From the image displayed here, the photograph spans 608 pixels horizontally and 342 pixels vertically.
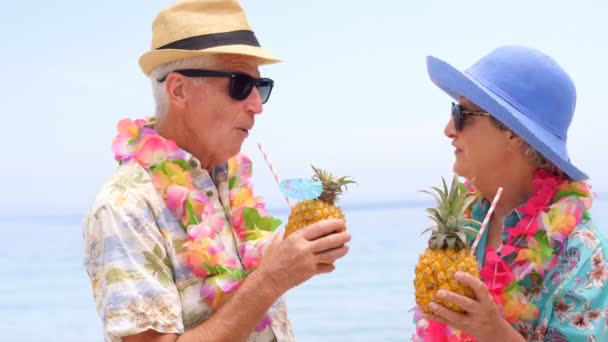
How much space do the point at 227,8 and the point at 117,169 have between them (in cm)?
98

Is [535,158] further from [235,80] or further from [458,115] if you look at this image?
[235,80]

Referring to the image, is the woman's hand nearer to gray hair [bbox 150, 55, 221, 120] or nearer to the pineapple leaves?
the pineapple leaves

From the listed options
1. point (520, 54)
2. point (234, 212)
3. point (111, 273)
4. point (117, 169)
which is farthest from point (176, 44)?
point (520, 54)

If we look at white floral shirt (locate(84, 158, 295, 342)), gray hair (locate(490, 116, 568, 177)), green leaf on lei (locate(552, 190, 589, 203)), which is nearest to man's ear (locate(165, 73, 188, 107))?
white floral shirt (locate(84, 158, 295, 342))

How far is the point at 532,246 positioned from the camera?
327cm

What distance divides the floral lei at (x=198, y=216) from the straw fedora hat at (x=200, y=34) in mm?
382

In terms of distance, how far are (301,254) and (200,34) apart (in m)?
1.17

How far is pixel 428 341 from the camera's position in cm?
346

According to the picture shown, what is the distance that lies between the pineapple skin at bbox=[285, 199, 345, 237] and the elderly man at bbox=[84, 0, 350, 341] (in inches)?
4.1

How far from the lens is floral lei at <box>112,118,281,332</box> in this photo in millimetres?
3135

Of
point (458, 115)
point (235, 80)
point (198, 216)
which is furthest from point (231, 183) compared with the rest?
point (458, 115)

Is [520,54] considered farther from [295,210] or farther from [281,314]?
[281,314]

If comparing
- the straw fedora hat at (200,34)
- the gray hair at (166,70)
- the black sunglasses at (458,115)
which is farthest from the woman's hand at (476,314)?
the gray hair at (166,70)

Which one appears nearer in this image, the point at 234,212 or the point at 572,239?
the point at 572,239
